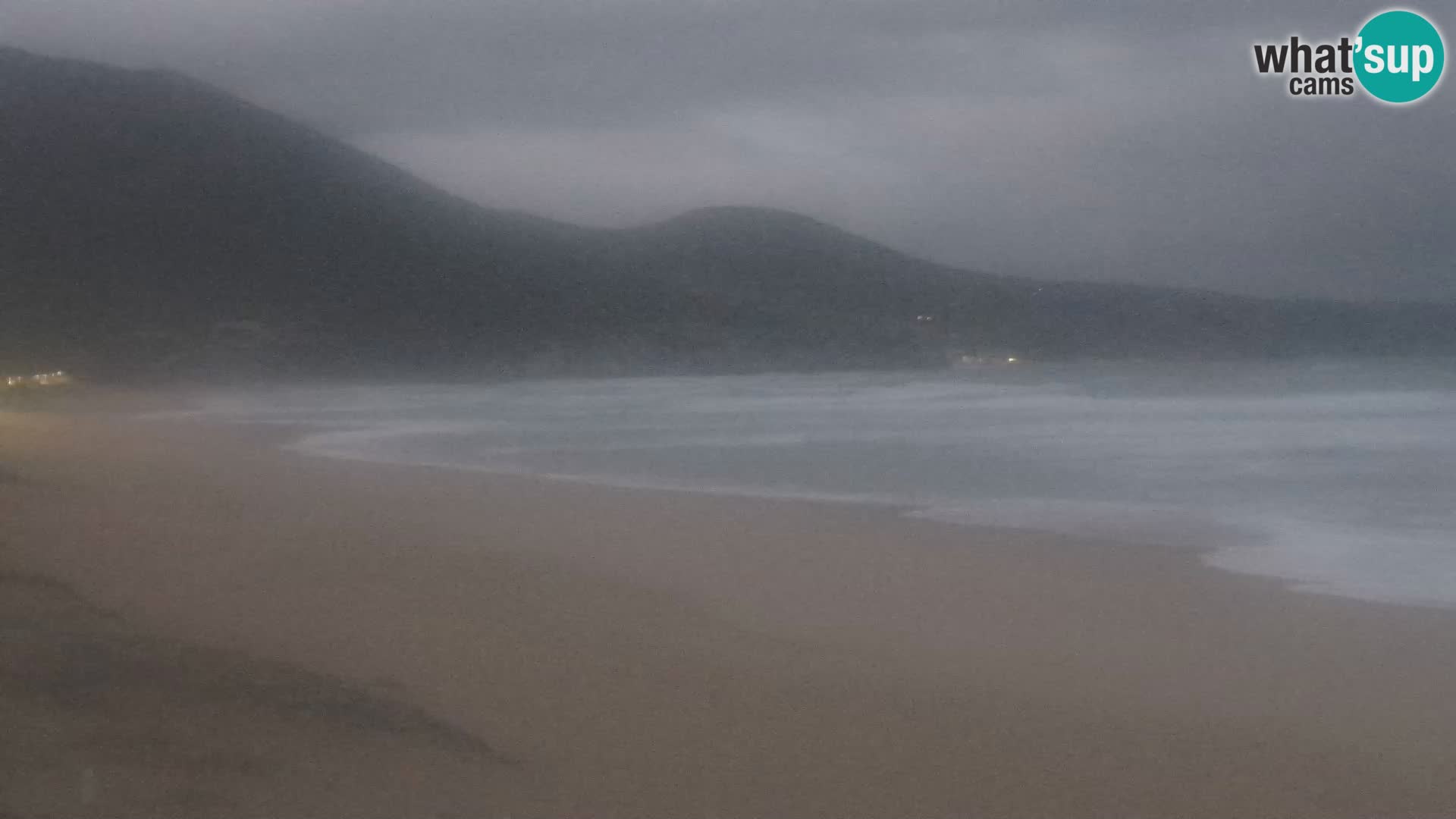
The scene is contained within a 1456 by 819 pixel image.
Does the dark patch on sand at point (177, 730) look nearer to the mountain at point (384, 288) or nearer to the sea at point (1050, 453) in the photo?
the sea at point (1050, 453)

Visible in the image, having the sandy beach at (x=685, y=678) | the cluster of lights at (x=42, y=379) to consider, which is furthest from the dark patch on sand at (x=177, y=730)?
the cluster of lights at (x=42, y=379)

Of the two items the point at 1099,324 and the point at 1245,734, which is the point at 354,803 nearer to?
the point at 1245,734

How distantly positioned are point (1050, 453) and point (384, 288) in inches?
2164

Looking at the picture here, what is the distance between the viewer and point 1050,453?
58.7ft

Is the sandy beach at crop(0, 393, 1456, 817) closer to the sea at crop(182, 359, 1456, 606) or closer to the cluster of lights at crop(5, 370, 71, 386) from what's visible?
the sea at crop(182, 359, 1456, 606)

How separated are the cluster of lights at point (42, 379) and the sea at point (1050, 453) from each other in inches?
445

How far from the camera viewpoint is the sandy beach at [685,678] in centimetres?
431

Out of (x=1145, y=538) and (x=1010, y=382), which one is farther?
(x=1010, y=382)

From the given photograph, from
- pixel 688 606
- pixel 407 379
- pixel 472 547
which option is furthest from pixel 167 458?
pixel 407 379

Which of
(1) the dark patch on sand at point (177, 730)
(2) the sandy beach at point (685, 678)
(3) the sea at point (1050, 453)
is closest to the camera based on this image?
(1) the dark patch on sand at point (177, 730)

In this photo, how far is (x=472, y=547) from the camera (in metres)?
9.21

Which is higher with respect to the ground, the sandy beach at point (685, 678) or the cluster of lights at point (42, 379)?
the cluster of lights at point (42, 379)

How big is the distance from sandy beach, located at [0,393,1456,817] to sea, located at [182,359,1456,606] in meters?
1.41

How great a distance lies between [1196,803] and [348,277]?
67.2 m
